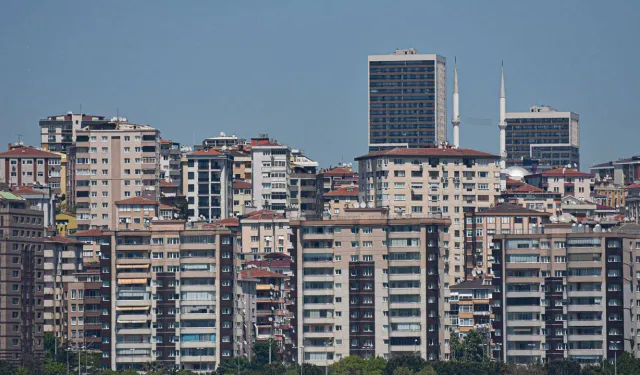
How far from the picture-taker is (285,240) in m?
194

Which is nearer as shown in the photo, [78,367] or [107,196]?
[78,367]

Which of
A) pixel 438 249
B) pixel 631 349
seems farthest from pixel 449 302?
pixel 631 349

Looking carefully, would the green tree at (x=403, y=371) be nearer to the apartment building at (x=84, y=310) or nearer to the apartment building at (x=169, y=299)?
the apartment building at (x=169, y=299)

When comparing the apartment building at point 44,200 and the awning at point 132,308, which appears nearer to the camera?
the awning at point 132,308

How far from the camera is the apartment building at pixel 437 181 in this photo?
188 metres

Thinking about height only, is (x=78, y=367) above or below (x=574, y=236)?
below

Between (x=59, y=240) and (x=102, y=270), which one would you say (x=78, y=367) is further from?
(x=59, y=240)

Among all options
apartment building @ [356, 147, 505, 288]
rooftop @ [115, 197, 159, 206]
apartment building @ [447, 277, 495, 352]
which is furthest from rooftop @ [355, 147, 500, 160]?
apartment building @ [447, 277, 495, 352]

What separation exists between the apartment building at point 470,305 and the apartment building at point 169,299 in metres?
22.5

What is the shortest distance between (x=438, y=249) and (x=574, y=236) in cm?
1058

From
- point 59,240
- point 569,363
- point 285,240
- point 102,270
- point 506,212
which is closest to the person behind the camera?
point 569,363

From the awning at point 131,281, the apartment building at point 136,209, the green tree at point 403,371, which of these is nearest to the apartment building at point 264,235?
the apartment building at point 136,209

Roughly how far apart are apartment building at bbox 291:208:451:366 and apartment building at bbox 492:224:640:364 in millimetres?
5386

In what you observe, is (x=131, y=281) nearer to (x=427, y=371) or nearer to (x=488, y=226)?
(x=427, y=371)
